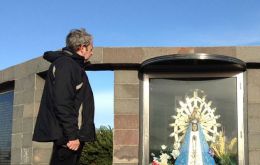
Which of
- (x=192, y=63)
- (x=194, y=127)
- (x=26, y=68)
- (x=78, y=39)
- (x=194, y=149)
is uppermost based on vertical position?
(x=26, y=68)

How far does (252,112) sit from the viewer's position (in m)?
7.33

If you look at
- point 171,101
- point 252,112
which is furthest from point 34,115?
point 252,112

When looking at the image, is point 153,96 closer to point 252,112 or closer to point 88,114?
point 252,112

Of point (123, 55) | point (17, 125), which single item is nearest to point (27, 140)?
point (17, 125)

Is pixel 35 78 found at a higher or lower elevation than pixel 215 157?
higher

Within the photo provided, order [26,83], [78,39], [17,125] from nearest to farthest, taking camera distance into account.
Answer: [78,39] → [26,83] → [17,125]

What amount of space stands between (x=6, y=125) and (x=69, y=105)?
6093mm

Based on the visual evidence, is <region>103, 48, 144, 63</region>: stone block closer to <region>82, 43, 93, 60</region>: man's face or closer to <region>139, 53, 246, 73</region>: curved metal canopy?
<region>139, 53, 246, 73</region>: curved metal canopy

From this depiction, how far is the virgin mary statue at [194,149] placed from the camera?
714 centimetres

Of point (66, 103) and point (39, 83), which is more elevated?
point (39, 83)

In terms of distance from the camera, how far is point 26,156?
845cm

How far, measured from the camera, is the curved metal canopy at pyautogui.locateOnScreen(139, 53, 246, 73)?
6906mm

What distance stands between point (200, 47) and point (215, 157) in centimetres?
157

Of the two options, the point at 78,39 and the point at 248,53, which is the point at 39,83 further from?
the point at 78,39
